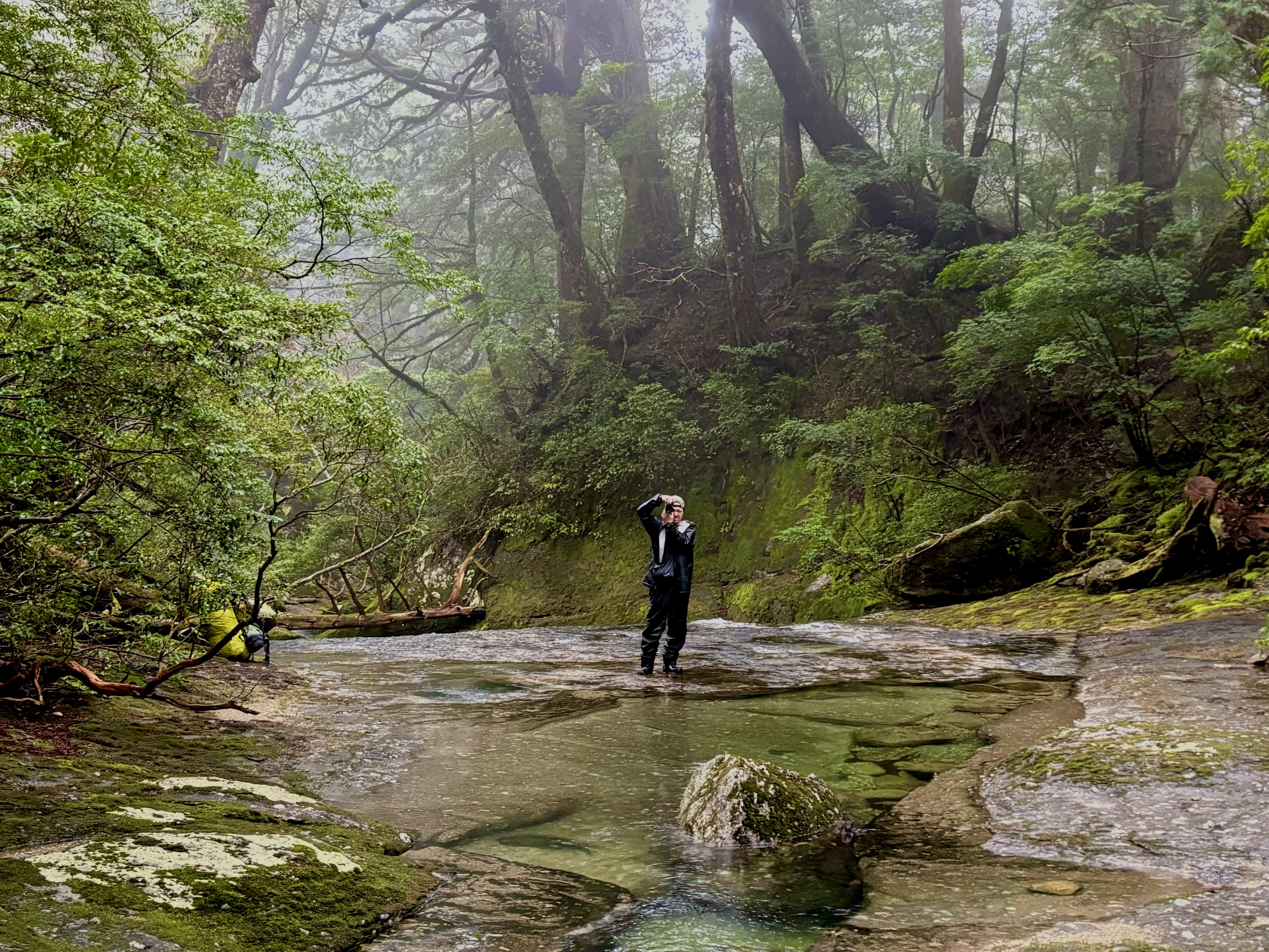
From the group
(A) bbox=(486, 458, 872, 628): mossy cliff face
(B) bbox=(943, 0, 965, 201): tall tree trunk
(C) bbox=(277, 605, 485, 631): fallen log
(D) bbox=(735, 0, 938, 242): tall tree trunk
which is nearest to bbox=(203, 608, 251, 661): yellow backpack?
(C) bbox=(277, 605, 485, 631): fallen log

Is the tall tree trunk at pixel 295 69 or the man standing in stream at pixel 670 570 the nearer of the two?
the man standing in stream at pixel 670 570

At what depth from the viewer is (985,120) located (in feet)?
65.2

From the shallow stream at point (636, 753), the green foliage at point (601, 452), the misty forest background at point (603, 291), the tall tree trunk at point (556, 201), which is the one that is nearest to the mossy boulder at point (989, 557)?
the misty forest background at point (603, 291)

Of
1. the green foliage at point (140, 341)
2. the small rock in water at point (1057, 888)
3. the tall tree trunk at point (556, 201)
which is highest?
the tall tree trunk at point (556, 201)

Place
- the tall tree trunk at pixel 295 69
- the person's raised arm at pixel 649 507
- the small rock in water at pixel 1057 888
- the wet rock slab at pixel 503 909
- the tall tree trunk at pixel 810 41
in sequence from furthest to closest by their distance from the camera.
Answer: the tall tree trunk at pixel 295 69 < the tall tree trunk at pixel 810 41 < the person's raised arm at pixel 649 507 < the small rock in water at pixel 1057 888 < the wet rock slab at pixel 503 909

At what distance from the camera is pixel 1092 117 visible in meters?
→ 24.4

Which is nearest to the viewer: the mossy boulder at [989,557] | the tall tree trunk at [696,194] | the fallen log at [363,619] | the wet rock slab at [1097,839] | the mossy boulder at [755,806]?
the wet rock slab at [1097,839]

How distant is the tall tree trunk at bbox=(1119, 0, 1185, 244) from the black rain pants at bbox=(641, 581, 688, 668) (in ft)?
51.1

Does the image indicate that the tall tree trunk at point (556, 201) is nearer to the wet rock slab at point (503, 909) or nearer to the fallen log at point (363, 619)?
the fallen log at point (363, 619)

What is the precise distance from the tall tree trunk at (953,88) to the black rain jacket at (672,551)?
16.1m

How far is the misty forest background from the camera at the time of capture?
5.40 m

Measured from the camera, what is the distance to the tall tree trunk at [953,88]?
20.7m

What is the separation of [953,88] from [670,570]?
18.3m

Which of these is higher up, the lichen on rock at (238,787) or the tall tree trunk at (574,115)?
the tall tree trunk at (574,115)
